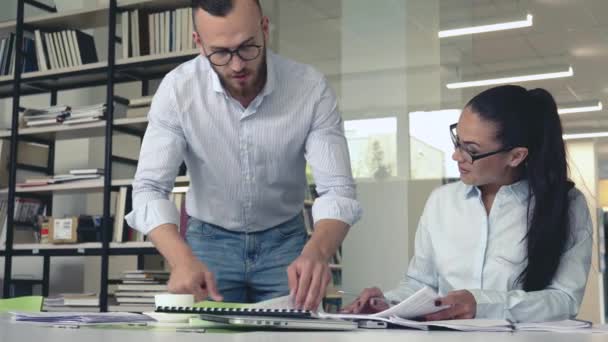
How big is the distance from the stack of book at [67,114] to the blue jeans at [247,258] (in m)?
2.15

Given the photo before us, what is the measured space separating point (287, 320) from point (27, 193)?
140 inches

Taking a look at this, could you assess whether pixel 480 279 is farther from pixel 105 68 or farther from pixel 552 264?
pixel 105 68

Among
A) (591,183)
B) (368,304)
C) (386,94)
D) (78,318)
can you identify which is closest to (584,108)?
(591,183)

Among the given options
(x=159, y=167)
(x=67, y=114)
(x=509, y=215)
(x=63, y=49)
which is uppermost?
(x=63, y=49)

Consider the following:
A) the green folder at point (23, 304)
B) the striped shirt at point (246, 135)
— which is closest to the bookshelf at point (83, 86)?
the striped shirt at point (246, 135)

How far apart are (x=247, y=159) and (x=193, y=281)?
1.74 feet

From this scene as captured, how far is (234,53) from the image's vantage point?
5.53 ft

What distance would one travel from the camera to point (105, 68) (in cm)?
396

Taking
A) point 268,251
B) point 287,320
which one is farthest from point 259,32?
point 287,320

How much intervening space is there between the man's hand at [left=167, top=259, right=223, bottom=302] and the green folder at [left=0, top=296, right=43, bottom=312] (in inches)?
9.5

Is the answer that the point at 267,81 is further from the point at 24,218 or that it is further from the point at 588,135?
the point at 588,135

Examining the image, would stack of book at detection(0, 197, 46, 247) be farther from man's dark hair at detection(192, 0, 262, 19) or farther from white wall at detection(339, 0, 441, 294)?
man's dark hair at detection(192, 0, 262, 19)

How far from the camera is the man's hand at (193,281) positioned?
57.2 inches

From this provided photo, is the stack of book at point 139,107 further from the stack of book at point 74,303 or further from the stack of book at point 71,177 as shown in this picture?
the stack of book at point 74,303
